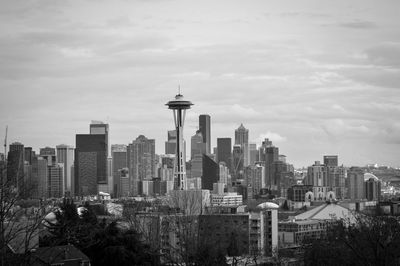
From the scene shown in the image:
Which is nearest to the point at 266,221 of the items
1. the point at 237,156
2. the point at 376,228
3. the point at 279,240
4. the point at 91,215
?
the point at 279,240

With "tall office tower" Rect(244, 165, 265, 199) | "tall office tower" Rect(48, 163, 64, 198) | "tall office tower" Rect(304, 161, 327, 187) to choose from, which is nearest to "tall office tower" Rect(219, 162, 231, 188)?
"tall office tower" Rect(244, 165, 265, 199)

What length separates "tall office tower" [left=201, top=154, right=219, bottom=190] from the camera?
16512cm

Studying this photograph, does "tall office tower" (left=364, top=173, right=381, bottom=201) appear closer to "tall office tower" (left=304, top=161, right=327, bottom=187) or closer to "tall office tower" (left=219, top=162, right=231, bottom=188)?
"tall office tower" (left=304, top=161, right=327, bottom=187)

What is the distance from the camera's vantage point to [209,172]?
16812cm

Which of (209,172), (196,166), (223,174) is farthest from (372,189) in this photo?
(196,166)

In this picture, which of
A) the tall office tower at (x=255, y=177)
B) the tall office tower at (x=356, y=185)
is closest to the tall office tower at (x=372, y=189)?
the tall office tower at (x=356, y=185)

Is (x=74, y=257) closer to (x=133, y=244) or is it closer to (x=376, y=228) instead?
(x=133, y=244)

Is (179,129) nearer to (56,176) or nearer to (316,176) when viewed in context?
(56,176)

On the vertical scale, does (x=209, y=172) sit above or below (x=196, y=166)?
below

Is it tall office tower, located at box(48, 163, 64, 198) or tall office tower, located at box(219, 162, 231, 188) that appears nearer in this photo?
tall office tower, located at box(48, 163, 64, 198)

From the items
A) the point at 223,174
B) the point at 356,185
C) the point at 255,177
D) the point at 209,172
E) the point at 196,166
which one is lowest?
the point at 356,185

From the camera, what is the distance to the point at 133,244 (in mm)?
32594

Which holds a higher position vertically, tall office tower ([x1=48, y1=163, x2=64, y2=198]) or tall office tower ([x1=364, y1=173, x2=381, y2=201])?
tall office tower ([x1=48, y1=163, x2=64, y2=198])

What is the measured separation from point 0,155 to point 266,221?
37.8 meters
